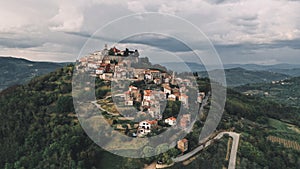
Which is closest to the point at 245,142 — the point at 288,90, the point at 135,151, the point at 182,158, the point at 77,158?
the point at 182,158

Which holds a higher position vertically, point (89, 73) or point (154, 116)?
point (89, 73)

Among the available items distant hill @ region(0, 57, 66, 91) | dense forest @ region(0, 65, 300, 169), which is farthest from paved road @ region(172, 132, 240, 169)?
distant hill @ region(0, 57, 66, 91)

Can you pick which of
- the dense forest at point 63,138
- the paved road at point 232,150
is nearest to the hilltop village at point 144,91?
the paved road at point 232,150

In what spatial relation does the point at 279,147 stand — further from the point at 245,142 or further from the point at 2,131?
the point at 2,131

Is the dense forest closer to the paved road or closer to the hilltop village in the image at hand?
the paved road

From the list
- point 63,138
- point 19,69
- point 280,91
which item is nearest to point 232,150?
point 63,138
